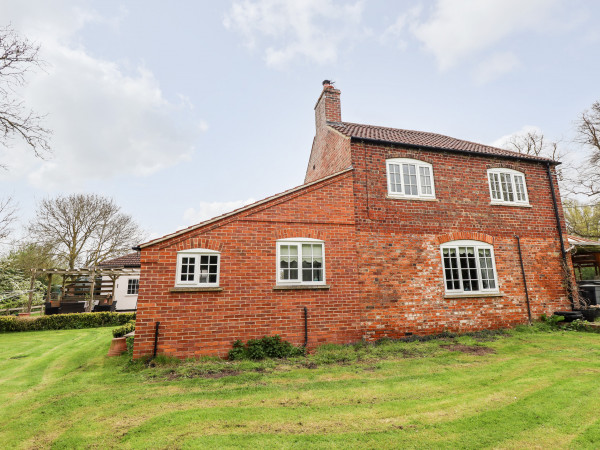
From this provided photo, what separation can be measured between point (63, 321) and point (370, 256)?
1727cm

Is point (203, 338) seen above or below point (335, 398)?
above

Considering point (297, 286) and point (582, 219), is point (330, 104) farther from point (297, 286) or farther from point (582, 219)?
point (582, 219)

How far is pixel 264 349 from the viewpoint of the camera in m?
8.19

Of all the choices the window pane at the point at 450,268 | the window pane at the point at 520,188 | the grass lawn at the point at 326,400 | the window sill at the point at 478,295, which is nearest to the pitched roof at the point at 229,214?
the grass lawn at the point at 326,400

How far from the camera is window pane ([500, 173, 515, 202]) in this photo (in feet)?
38.3

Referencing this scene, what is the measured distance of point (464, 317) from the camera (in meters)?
10.1

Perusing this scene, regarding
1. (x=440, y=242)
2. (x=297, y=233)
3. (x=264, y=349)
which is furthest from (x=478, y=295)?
(x=264, y=349)

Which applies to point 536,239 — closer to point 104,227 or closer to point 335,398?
point 335,398

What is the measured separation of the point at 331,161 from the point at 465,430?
988cm

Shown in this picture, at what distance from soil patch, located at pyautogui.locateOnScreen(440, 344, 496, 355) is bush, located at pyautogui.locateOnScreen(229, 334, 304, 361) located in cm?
426

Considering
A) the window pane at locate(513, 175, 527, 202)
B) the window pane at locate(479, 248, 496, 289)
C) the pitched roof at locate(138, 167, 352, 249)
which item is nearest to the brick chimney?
the pitched roof at locate(138, 167, 352, 249)

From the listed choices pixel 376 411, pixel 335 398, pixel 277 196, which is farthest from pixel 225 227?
pixel 376 411

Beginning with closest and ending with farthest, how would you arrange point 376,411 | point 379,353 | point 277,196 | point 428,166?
point 376,411
point 379,353
point 277,196
point 428,166

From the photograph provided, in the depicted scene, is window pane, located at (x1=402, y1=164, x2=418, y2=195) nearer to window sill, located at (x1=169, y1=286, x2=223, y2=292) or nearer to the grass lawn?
the grass lawn
